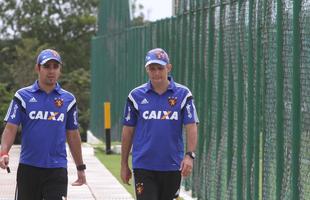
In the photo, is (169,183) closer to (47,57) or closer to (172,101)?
(172,101)

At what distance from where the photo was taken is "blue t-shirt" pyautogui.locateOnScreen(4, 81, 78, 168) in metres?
7.63

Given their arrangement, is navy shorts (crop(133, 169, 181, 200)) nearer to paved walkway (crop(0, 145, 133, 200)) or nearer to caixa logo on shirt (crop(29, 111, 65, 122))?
caixa logo on shirt (crop(29, 111, 65, 122))

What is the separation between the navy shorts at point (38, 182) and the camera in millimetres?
7668

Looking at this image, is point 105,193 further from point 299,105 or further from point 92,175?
point 299,105

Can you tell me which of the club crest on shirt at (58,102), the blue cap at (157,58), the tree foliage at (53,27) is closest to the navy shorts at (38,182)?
the club crest on shirt at (58,102)

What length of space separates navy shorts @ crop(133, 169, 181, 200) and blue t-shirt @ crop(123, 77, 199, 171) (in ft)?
0.17

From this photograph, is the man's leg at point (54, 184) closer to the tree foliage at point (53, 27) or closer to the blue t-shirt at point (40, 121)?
the blue t-shirt at point (40, 121)

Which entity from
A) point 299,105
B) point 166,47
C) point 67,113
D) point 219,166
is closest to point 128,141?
point 67,113

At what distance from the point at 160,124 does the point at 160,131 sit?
57mm

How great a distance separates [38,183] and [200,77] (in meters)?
5.01

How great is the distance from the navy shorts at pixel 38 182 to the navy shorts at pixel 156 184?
2.13 feet

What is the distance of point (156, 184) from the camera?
25.0ft

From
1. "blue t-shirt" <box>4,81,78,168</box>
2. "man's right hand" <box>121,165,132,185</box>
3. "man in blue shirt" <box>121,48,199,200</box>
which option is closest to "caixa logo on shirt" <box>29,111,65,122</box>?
"blue t-shirt" <box>4,81,78,168</box>

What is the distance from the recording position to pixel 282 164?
27.4ft
